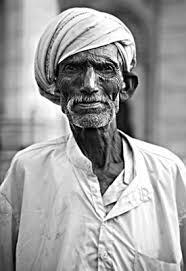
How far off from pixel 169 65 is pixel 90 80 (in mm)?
6786

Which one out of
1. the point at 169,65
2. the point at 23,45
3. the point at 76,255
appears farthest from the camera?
the point at 169,65

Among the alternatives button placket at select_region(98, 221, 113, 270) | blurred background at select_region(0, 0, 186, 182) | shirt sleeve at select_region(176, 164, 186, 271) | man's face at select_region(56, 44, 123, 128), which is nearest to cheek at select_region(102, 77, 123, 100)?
man's face at select_region(56, 44, 123, 128)

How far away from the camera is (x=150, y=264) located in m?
2.23

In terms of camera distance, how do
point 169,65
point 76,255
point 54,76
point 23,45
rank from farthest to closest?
point 169,65 → point 23,45 → point 54,76 → point 76,255

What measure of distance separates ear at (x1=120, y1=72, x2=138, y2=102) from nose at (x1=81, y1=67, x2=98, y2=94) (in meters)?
0.23

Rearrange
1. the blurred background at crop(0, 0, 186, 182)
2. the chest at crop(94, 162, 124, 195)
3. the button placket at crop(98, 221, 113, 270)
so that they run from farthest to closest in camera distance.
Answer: the blurred background at crop(0, 0, 186, 182) < the chest at crop(94, 162, 124, 195) < the button placket at crop(98, 221, 113, 270)

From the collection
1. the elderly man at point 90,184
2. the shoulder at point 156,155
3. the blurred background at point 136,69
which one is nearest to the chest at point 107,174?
the elderly man at point 90,184

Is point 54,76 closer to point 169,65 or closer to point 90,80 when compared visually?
point 90,80

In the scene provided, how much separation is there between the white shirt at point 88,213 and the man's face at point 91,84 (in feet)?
0.60

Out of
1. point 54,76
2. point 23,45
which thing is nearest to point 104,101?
point 54,76

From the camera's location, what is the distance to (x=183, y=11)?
28.8 ft

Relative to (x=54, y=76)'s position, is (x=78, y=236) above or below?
below

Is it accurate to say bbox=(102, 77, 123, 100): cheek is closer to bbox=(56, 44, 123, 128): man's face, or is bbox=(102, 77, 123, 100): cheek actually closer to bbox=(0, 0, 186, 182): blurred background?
bbox=(56, 44, 123, 128): man's face

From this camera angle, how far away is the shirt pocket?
2219 millimetres
